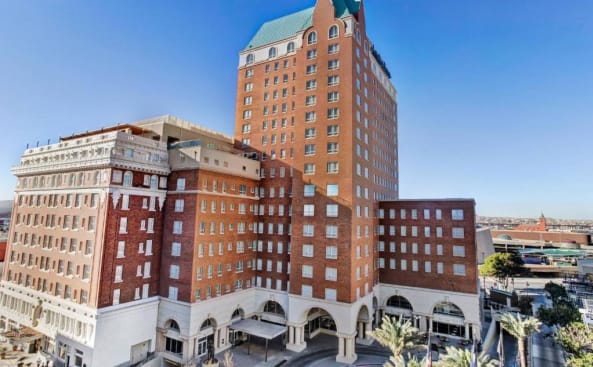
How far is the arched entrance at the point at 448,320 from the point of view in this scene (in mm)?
51638

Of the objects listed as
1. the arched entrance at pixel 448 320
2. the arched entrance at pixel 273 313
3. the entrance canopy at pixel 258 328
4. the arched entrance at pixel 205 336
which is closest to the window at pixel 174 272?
the arched entrance at pixel 205 336

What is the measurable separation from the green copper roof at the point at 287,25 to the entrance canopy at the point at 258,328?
163 feet

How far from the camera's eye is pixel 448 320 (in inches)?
2048

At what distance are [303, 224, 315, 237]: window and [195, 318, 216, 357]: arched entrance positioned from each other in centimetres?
1848

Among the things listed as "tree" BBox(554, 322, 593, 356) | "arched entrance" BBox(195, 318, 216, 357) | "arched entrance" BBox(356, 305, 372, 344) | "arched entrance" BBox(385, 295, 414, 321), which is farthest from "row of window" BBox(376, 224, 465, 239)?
"arched entrance" BBox(195, 318, 216, 357)

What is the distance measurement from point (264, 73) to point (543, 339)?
69.3 metres

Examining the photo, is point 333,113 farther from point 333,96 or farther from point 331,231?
point 331,231

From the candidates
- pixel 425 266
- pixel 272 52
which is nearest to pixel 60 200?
pixel 272 52

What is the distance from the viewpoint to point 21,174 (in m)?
54.2

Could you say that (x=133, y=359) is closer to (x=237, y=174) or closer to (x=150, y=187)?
(x=150, y=187)

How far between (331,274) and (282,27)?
47158 millimetres

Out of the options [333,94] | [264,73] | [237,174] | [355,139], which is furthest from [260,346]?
[264,73]

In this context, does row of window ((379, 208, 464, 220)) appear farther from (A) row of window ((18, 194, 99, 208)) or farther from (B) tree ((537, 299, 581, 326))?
(A) row of window ((18, 194, 99, 208))

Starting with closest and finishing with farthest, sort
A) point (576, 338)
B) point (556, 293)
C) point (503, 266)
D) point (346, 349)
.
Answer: point (576, 338)
point (346, 349)
point (556, 293)
point (503, 266)
